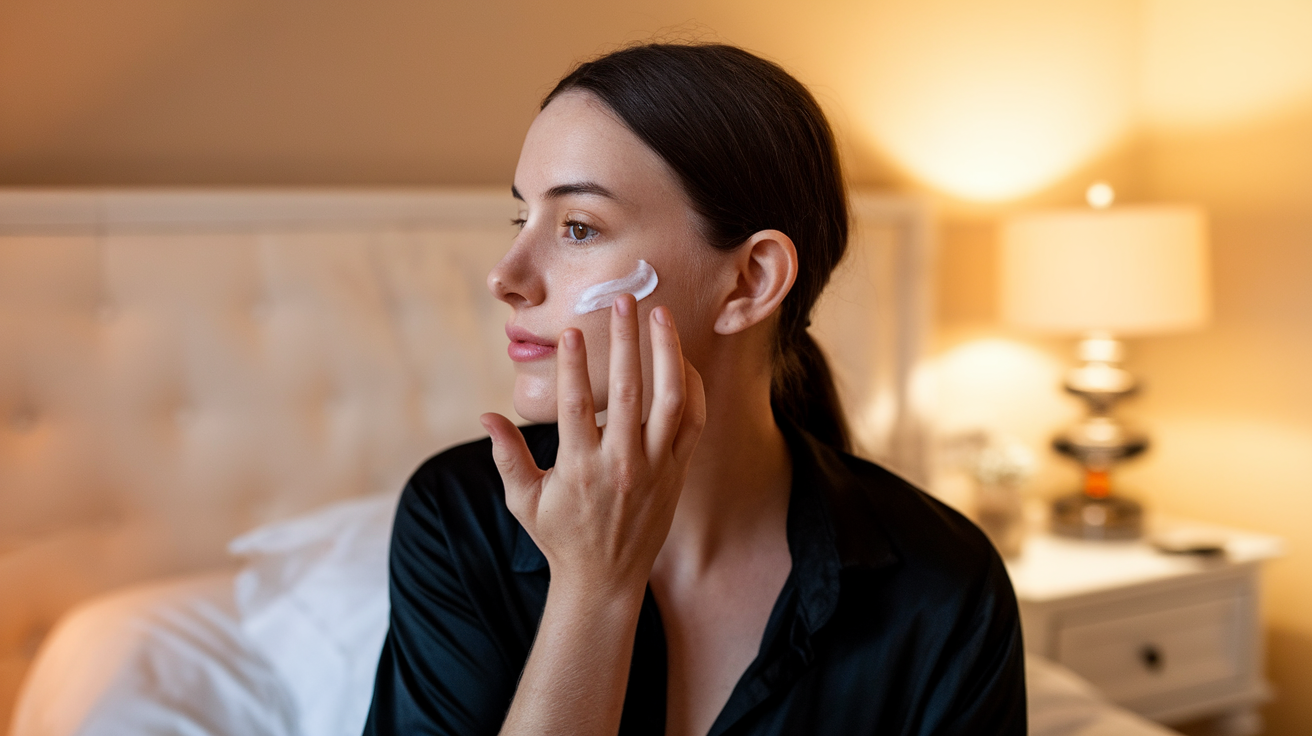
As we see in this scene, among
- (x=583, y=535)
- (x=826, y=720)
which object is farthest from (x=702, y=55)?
(x=826, y=720)

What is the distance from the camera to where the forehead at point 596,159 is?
1011 millimetres

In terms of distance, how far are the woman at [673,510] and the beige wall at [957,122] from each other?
1.00 meters

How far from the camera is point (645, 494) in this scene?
36.6 inches

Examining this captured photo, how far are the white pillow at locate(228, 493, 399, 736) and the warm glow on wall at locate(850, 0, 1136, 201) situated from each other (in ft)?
5.22

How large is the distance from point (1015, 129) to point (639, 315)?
2.03 m

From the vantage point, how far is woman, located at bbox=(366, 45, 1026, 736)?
922mm

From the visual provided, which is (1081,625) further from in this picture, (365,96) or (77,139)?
(77,139)

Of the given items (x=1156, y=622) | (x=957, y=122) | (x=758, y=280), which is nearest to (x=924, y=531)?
(x=758, y=280)

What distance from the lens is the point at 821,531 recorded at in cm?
116

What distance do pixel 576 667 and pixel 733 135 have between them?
54cm

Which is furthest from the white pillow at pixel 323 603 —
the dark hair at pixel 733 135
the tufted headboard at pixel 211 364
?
the dark hair at pixel 733 135

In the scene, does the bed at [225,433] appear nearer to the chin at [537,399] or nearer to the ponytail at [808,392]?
the ponytail at [808,392]

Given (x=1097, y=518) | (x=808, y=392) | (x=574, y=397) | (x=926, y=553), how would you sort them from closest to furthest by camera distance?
(x=574, y=397)
(x=926, y=553)
(x=808, y=392)
(x=1097, y=518)

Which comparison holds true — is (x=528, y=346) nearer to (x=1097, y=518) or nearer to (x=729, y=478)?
(x=729, y=478)
